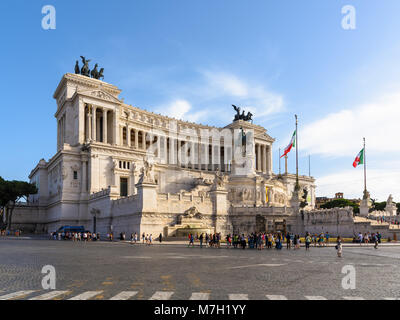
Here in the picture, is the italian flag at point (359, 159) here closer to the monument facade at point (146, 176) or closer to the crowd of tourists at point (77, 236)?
the monument facade at point (146, 176)

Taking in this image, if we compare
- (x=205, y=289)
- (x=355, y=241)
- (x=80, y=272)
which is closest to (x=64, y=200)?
(x=355, y=241)

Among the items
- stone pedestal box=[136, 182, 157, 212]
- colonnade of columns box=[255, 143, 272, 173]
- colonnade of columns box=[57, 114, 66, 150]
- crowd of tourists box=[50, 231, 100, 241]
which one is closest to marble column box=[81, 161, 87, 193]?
crowd of tourists box=[50, 231, 100, 241]

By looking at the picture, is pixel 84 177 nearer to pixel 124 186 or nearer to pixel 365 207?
pixel 124 186

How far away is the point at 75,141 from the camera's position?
7312cm

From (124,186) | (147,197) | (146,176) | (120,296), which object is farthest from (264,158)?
(120,296)

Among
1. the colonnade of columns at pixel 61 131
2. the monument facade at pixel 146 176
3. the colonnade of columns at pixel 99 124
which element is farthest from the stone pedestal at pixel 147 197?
the colonnade of columns at pixel 61 131

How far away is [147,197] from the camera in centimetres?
4231

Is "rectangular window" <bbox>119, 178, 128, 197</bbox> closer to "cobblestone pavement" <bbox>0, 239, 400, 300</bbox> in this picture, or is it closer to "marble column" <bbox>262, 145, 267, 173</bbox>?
"cobblestone pavement" <bbox>0, 239, 400, 300</bbox>

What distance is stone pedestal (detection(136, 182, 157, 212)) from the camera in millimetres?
42000

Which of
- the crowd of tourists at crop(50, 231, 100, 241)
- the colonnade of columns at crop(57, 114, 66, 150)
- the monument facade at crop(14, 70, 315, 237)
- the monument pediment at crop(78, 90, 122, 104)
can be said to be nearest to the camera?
the crowd of tourists at crop(50, 231, 100, 241)

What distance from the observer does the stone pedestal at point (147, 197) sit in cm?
4200

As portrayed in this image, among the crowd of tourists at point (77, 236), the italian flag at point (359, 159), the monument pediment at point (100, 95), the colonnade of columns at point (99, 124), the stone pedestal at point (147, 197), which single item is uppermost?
the monument pediment at point (100, 95)

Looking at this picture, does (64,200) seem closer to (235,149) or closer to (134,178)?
(134,178)

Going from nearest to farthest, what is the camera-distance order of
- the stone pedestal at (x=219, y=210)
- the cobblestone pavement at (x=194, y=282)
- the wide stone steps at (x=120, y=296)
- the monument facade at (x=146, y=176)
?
the wide stone steps at (x=120, y=296) < the cobblestone pavement at (x=194, y=282) < the monument facade at (x=146, y=176) < the stone pedestal at (x=219, y=210)
